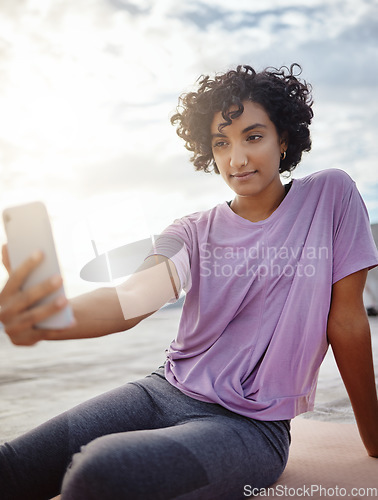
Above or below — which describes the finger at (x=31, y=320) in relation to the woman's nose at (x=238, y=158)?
below

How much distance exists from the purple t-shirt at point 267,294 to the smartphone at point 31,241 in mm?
533

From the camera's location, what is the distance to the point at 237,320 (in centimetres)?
143

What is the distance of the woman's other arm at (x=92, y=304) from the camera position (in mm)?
914

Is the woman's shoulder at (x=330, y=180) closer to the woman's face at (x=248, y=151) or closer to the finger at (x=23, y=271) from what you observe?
the woman's face at (x=248, y=151)

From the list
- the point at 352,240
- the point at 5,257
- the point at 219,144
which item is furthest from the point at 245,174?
the point at 5,257

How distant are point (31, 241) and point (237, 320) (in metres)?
0.69

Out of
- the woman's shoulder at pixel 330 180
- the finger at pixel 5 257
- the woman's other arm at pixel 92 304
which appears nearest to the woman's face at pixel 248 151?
the woman's shoulder at pixel 330 180

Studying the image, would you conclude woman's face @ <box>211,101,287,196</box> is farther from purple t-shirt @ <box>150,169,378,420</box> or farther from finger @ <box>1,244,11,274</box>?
finger @ <box>1,244,11,274</box>

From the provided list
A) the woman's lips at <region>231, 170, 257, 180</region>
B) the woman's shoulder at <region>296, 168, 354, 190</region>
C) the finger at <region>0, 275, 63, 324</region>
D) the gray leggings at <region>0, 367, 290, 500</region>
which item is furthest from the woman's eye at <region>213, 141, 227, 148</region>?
the finger at <region>0, 275, 63, 324</region>

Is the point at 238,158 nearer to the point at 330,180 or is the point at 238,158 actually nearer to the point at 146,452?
the point at 330,180

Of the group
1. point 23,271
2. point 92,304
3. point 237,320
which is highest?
point 23,271

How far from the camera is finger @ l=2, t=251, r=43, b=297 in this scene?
2.99ft

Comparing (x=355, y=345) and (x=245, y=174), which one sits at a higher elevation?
(x=245, y=174)

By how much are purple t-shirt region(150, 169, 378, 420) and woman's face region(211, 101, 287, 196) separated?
100mm
